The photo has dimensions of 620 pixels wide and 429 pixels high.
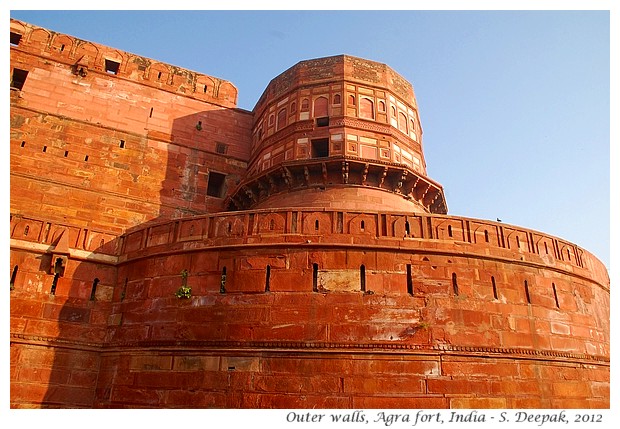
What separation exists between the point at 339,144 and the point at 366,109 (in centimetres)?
181

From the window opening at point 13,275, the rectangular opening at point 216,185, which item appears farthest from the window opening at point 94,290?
the rectangular opening at point 216,185

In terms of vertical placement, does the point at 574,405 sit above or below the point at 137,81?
below

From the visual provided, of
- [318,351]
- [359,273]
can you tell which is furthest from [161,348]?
[359,273]

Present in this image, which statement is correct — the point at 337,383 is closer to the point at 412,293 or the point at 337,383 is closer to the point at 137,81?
the point at 412,293

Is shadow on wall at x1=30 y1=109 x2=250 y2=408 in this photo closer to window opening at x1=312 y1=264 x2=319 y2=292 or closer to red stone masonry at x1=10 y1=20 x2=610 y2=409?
red stone masonry at x1=10 y1=20 x2=610 y2=409

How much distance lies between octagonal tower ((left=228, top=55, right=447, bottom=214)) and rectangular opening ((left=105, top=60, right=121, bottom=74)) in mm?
5965

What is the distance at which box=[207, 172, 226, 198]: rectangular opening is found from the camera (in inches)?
643

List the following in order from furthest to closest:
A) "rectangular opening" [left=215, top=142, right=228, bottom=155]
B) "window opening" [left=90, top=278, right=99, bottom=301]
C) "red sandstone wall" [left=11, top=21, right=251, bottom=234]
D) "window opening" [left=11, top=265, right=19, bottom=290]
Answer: "rectangular opening" [left=215, top=142, right=228, bottom=155]
"red sandstone wall" [left=11, top=21, right=251, bottom=234]
"window opening" [left=90, top=278, right=99, bottom=301]
"window opening" [left=11, top=265, right=19, bottom=290]

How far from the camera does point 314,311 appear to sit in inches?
327

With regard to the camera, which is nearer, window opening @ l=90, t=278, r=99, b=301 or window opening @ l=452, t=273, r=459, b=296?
window opening @ l=452, t=273, r=459, b=296

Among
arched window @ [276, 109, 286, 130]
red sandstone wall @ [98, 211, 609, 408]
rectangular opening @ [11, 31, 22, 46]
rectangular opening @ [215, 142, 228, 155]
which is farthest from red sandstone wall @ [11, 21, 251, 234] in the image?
red sandstone wall @ [98, 211, 609, 408]

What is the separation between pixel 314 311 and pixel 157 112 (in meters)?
11.6

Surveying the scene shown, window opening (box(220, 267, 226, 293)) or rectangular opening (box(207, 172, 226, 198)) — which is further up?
rectangular opening (box(207, 172, 226, 198))

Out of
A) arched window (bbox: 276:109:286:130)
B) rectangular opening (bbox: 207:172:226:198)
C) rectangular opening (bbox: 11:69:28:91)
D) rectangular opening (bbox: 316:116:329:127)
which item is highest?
rectangular opening (bbox: 11:69:28:91)
